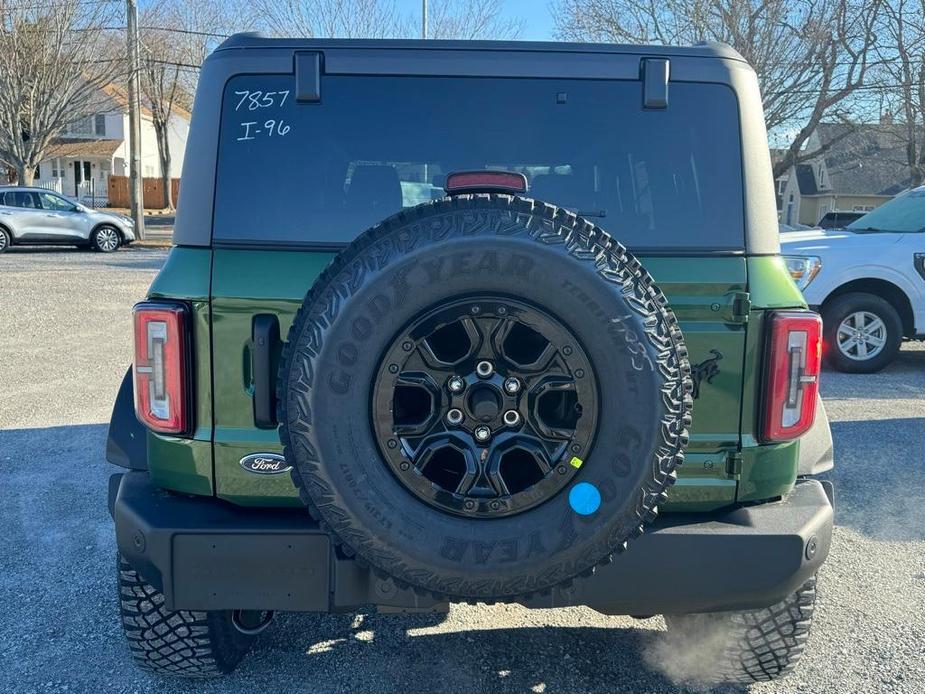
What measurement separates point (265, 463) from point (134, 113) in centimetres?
2312

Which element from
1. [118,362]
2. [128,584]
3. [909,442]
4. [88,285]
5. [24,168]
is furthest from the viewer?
[24,168]

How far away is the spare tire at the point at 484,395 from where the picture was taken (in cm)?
198

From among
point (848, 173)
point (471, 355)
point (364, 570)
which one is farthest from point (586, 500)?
point (848, 173)

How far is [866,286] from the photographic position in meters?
7.71

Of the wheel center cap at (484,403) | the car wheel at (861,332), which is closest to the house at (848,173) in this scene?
the car wheel at (861,332)

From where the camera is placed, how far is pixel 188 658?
2.70 meters

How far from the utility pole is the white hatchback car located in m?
2.87

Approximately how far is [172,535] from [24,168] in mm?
28574

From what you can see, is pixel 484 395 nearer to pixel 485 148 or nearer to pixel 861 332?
pixel 485 148

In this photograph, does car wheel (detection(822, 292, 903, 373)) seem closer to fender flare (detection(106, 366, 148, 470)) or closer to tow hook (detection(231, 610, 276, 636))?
tow hook (detection(231, 610, 276, 636))

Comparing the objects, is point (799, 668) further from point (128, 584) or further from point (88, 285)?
point (88, 285)

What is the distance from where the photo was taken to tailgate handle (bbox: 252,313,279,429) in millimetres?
2256

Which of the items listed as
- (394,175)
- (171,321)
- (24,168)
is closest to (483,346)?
(394,175)

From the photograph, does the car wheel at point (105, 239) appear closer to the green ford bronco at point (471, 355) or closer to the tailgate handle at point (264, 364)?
the green ford bronco at point (471, 355)
